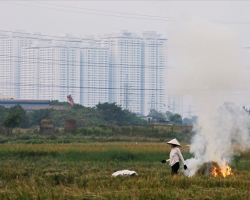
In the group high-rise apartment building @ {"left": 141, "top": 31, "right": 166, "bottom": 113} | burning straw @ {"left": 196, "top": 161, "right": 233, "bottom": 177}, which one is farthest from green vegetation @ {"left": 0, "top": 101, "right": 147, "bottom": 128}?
high-rise apartment building @ {"left": 141, "top": 31, "right": 166, "bottom": 113}

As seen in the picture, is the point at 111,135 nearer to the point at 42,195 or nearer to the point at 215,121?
the point at 215,121

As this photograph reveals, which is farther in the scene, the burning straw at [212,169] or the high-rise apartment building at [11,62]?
the high-rise apartment building at [11,62]

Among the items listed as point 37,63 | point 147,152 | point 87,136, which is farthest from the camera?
point 37,63

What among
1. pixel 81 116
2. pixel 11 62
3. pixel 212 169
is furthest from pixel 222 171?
pixel 11 62

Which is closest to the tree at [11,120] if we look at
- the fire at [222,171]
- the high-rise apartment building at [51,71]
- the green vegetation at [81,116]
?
the green vegetation at [81,116]

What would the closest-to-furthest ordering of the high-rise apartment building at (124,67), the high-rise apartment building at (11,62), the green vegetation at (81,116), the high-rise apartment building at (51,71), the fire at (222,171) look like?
the fire at (222,171)
the green vegetation at (81,116)
the high-rise apartment building at (124,67)
the high-rise apartment building at (51,71)
the high-rise apartment building at (11,62)

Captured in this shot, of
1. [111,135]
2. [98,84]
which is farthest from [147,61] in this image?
[111,135]

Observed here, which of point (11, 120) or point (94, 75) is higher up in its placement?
point (94, 75)

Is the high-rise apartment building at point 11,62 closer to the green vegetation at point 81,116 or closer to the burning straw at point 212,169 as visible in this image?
the green vegetation at point 81,116

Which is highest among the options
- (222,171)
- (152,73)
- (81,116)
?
(152,73)

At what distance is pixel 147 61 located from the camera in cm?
15525

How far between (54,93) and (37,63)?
36.6ft

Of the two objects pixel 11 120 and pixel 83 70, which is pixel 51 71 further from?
pixel 11 120

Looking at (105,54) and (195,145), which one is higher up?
(105,54)
